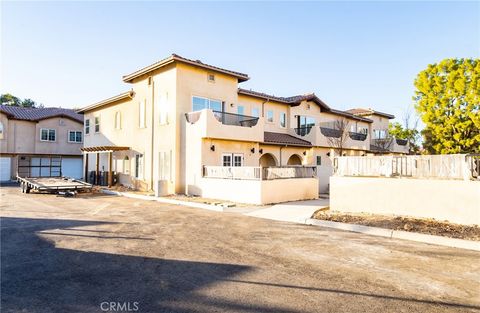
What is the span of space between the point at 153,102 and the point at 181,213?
1089 cm

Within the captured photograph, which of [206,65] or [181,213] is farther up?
[206,65]

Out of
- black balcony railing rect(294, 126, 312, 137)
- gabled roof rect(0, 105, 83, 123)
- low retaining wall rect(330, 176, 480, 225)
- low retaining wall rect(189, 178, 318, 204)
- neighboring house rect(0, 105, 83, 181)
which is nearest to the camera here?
low retaining wall rect(330, 176, 480, 225)

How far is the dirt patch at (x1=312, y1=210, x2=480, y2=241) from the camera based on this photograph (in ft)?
30.2

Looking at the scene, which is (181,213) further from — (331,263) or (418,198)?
(418,198)

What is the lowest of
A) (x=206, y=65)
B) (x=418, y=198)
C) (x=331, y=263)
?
(x=331, y=263)

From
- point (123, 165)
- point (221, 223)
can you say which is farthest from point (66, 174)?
point (221, 223)

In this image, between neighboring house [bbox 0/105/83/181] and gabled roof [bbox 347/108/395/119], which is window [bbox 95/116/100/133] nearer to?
neighboring house [bbox 0/105/83/181]

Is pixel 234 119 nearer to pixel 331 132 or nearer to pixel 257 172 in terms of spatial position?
pixel 257 172

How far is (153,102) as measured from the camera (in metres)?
21.6

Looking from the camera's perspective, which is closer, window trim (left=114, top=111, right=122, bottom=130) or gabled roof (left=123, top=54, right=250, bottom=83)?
gabled roof (left=123, top=54, right=250, bottom=83)

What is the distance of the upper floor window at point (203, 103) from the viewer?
20.5 m

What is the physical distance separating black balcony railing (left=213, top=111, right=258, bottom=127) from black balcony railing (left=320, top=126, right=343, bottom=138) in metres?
9.26

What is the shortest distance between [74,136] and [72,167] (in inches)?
149

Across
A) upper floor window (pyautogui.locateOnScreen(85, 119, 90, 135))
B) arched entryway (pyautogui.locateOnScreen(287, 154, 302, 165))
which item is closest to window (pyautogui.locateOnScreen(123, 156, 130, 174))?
upper floor window (pyautogui.locateOnScreen(85, 119, 90, 135))
